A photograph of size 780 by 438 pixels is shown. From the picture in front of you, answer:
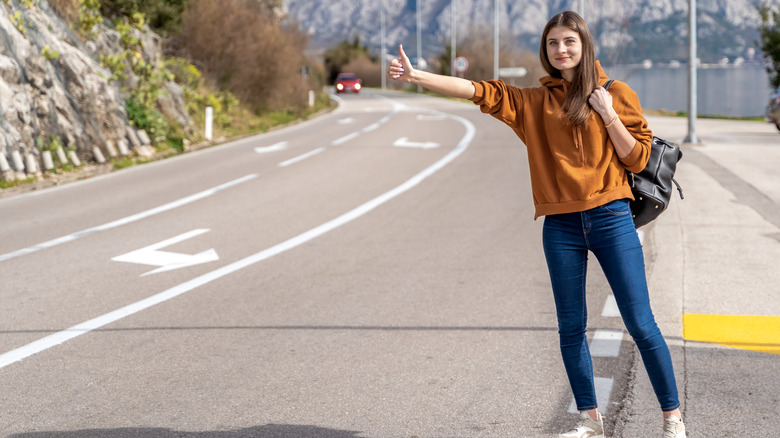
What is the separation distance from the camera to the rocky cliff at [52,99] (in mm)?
15547

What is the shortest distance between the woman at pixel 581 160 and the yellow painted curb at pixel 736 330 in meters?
2.01

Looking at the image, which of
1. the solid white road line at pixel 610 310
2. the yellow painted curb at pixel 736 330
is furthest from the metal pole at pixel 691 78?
the yellow painted curb at pixel 736 330

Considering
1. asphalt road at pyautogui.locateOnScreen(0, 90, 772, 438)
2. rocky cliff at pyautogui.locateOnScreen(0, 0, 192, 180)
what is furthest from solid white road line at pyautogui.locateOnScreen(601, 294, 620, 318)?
rocky cliff at pyautogui.locateOnScreen(0, 0, 192, 180)

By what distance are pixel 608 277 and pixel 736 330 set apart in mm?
2559

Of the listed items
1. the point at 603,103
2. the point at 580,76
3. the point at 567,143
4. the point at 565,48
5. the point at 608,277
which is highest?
the point at 565,48

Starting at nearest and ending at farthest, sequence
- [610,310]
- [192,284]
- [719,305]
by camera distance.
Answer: [610,310]
[719,305]
[192,284]

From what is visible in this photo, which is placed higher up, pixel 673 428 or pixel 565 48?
pixel 565 48

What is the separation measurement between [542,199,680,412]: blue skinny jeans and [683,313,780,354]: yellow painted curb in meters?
2.03

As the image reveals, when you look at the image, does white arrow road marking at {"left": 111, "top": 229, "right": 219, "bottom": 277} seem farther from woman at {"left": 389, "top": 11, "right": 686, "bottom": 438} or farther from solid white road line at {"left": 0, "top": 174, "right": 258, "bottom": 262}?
woman at {"left": 389, "top": 11, "right": 686, "bottom": 438}

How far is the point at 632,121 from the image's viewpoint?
375 centimetres

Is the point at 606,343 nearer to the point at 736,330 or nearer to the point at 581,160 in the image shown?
the point at 736,330

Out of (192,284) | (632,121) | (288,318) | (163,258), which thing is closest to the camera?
(632,121)

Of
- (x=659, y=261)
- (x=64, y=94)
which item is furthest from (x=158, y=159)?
(x=659, y=261)

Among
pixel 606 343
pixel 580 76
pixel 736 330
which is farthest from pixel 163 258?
pixel 580 76
